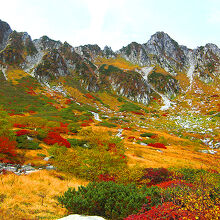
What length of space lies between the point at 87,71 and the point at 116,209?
12949cm

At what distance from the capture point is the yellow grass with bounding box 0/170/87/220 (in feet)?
26.7

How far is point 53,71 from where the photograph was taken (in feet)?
371

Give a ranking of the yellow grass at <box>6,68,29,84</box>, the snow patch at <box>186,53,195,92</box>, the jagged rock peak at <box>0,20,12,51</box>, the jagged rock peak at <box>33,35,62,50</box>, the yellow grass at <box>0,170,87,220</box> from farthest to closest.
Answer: the jagged rock peak at <box>33,35,62,50</box>, the snow patch at <box>186,53,195,92</box>, the jagged rock peak at <box>0,20,12,51</box>, the yellow grass at <box>6,68,29,84</box>, the yellow grass at <box>0,170,87,220</box>

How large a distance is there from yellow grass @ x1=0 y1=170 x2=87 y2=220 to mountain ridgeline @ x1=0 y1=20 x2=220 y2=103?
103075mm

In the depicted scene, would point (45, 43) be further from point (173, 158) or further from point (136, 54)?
point (173, 158)

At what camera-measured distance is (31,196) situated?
34.3ft

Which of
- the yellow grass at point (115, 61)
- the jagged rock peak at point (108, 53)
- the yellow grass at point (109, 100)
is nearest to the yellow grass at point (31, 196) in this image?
the yellow grass at point (109, 100)

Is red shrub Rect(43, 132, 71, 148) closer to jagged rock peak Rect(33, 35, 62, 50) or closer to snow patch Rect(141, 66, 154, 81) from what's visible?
snow patch Rect(141, 66, 154, 81)

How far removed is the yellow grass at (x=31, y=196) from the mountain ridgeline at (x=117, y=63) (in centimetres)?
10307

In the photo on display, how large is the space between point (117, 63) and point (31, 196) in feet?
584

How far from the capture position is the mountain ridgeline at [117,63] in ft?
374

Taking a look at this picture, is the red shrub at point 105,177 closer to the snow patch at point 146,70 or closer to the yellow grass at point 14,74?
the yellow grass at point 14,74

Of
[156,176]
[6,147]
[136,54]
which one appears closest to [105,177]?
[156,176]

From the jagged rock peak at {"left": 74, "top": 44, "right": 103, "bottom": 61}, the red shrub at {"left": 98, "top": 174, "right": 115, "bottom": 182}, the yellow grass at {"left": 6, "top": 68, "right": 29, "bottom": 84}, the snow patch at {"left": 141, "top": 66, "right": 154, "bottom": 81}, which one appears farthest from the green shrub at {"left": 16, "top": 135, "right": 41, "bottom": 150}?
the jagged rock peak at {"left": 74, "top": 44, "right": 103, "bottom": 61}
